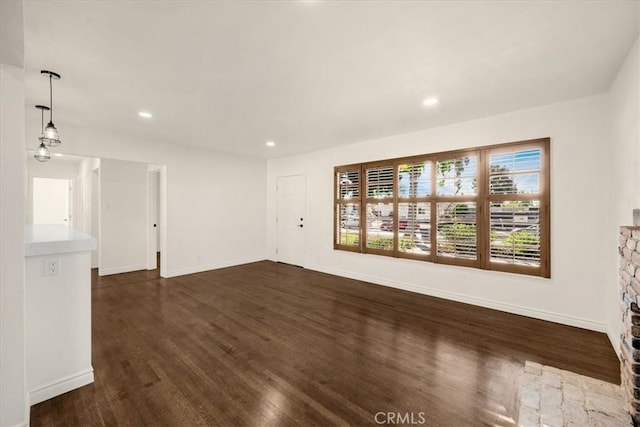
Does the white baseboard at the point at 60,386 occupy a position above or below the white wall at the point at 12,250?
below

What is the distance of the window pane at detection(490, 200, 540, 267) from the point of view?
3422 mm

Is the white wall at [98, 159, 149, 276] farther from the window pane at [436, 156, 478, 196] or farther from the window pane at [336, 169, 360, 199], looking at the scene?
the window pane at [436, 156, 478, 196]

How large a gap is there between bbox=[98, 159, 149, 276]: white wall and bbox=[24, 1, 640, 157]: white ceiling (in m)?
2.18

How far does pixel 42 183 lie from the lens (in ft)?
24.6

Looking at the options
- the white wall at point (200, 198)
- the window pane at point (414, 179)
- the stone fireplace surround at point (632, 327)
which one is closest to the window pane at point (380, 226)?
the window pane at point (414, 179)

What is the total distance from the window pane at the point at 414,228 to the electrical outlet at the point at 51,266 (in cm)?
426

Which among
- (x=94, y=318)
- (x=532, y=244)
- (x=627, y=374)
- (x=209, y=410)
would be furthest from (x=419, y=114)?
(x=94, y=318)

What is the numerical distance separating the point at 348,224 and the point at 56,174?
8083mm

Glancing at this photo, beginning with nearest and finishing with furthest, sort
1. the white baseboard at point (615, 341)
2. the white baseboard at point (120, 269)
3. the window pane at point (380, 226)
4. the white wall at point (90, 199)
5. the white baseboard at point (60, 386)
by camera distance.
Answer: the white baseboard at point (60, 386), the white baseboard at point (615, 341), the window pane at point (380, 226), the white baseboard at point (120, 269), the white wall at point (90, 199)

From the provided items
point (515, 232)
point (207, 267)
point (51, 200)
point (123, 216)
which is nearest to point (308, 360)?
point (515, 232)

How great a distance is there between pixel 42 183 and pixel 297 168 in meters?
7.23

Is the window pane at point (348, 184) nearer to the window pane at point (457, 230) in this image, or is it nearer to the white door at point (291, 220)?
the white door at point (291, 220)

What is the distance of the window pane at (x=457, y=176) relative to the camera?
3.91 meters

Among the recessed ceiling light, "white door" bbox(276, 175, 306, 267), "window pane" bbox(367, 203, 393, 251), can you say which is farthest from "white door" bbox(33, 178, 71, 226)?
the recessed ceiling light
